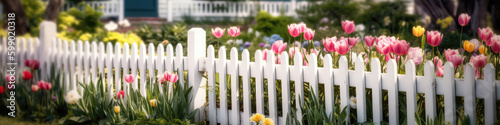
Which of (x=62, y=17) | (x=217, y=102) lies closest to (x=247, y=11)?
(x=62, y=17)

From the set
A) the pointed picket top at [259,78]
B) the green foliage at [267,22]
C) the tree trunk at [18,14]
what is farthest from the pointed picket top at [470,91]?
the tree trunk at [18,14]

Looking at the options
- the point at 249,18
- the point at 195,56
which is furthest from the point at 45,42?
the point at 249,18

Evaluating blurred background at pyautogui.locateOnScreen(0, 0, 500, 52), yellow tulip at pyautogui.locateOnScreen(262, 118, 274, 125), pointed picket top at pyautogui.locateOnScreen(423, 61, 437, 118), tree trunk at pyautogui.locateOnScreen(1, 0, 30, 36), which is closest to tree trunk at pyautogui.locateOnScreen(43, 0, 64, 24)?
blurred background at pyautogui.locateOnScreen(0, 0, 500, 52)

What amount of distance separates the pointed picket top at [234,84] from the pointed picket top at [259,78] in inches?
5.9

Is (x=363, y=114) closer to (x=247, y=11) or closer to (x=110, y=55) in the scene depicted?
(x=110, y=55)

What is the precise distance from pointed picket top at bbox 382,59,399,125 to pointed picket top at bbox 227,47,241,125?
108 cm

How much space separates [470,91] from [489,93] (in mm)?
87

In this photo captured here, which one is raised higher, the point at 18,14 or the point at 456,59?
the point at 18,14

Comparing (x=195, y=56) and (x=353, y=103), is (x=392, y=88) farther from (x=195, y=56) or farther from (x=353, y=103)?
(x=195, y=56)

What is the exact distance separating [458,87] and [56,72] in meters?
4.03

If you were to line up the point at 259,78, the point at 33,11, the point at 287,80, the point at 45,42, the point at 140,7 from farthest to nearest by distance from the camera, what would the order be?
the point at 140,7 → the point at 33,11 → the point at 45,42 → the point at 259,78 → the point at 287,80

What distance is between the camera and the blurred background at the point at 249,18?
6.45 m

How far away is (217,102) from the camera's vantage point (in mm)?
3883

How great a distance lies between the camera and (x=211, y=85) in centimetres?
367
